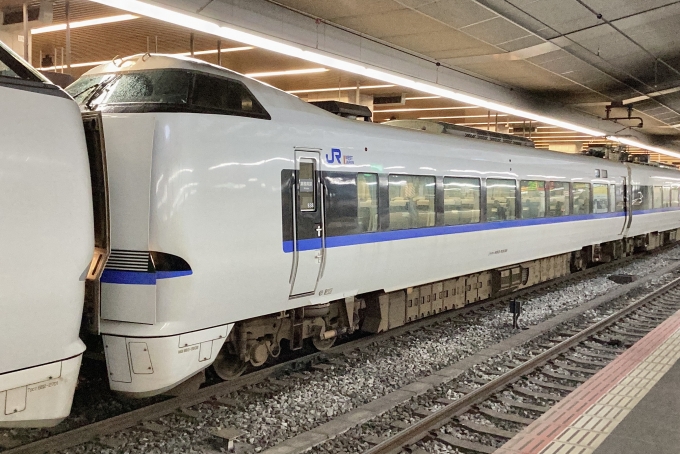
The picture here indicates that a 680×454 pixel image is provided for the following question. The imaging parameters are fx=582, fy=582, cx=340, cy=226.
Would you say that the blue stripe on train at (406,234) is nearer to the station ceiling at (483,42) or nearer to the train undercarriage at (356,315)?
the train undercarriage at (356,315)

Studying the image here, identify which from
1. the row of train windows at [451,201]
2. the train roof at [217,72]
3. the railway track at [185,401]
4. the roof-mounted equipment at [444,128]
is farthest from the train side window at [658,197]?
the train roof at [217,72]

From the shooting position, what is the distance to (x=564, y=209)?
12367mm

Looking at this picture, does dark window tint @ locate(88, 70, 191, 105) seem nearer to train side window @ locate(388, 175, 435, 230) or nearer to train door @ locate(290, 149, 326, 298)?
train door @ locate(290, 149, 326, 298)

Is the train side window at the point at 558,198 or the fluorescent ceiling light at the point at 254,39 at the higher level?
the fluorescent ceiling light at the point at 254,39

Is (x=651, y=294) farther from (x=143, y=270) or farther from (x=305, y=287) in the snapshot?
(x=143, y=270)

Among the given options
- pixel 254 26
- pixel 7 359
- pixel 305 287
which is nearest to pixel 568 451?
pixel 305 287

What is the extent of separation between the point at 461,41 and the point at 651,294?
651 cm

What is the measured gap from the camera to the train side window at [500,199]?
9516mm

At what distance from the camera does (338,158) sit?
643 centimetres

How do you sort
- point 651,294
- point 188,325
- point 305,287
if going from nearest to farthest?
point 188,325, point 305,287, point 651,294

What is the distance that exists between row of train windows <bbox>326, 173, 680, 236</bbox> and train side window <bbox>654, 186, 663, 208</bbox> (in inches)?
235

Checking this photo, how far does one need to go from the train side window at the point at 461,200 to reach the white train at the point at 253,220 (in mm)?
30

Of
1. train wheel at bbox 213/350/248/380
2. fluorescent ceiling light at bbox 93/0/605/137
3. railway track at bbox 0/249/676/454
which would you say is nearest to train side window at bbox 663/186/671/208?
fluorescent ceiling light at bbox 93/0/605/137

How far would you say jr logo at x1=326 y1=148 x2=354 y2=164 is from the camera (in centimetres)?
630
